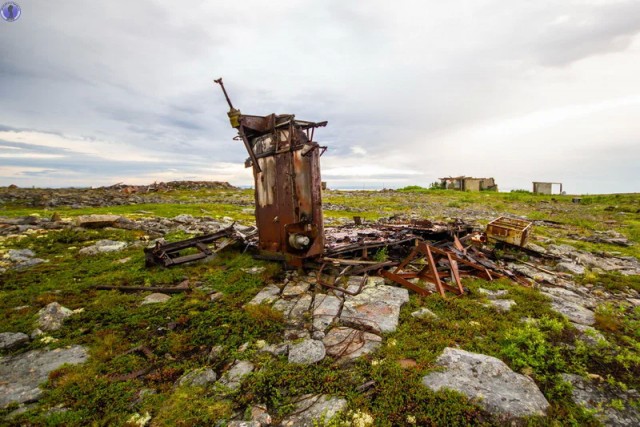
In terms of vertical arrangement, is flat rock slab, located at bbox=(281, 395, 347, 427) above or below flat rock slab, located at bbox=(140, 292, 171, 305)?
below

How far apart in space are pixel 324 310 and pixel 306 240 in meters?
2.00

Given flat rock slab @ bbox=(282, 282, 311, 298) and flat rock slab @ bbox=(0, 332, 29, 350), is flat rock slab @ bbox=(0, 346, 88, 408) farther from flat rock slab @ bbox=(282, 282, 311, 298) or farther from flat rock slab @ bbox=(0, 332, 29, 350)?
flat rock slab @ bbox=(282, 282, 311, 298)

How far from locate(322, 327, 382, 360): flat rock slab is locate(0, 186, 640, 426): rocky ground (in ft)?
0.09

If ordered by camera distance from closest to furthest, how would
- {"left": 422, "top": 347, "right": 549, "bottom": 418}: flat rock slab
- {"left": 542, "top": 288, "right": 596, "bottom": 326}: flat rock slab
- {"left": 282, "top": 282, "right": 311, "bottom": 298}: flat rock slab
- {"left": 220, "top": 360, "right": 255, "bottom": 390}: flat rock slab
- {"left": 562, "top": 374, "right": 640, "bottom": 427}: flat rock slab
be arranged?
{"left": 562, "top": 374, "right": 640, "bottom": 427}: flat rock slab → {"left": 422, "top": 347, "right": 549, "bottom": 418}: flat rock slab → {"left": 220, "top": 360, "right": 255, "bottom": 390}: flat rock slab → {"left": 542, "top": 288, "right": 596, "bottom": 326}: flat rock slab → {"left": 282, "top": 282, "right": 311, "bottom": 298}: flat rock slab

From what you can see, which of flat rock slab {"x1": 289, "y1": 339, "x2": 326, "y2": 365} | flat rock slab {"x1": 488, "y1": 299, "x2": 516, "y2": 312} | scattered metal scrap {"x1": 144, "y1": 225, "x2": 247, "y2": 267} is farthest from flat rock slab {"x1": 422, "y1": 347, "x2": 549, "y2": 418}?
scattered metal scrap {"x1": 144, "y1": 225, "x2": 247, "y2": 267}

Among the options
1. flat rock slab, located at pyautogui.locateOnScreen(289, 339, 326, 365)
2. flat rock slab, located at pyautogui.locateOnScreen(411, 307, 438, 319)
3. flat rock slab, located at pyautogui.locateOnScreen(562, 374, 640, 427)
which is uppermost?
flat rock slab, located at pyautogui.locateOnScreen(411, 307, 438, 319)

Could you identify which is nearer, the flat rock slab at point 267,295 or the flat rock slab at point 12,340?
the flat rock slab at point 12,340

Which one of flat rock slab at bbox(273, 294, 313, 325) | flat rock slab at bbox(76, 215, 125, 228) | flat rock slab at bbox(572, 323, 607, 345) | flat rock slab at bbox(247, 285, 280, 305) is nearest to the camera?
flat rock slab at bbox(572, 323, 607, 345)

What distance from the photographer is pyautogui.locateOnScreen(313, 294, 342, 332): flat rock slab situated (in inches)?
194

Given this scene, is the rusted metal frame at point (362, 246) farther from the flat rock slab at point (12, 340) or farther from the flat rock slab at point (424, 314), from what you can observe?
the flat rock slab at point (12, 340)

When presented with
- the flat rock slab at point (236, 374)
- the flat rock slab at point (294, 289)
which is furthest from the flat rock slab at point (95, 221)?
the flat rock slab at point (236, 374)

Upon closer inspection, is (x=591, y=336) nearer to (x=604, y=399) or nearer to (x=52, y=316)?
(x=604, y=399)

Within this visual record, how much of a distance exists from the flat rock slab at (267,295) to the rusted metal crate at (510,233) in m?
8.38

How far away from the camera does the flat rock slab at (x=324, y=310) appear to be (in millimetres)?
4929
